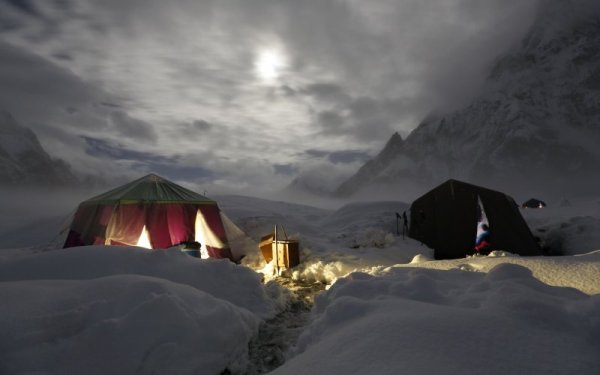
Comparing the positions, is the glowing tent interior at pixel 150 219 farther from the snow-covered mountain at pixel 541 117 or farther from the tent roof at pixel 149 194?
the snow-covered mountain at pixel 541 117

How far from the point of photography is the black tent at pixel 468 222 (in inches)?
432

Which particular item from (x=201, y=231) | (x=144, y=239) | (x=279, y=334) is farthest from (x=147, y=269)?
(x=201, y=231)

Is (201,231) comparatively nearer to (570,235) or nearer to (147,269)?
(147,269)

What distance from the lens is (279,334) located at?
5.19 metres

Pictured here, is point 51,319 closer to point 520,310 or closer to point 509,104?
point 520,310

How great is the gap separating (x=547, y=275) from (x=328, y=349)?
465 cm

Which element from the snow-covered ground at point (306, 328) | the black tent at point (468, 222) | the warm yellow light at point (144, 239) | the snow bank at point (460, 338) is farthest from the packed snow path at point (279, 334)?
the black tent at point (468, 222)

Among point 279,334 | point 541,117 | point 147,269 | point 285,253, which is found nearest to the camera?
point 279,334

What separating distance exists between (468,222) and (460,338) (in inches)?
401

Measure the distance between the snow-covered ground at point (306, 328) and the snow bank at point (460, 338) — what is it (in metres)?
0.01

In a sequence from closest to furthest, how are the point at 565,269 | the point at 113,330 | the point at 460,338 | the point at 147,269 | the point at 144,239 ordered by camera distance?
the point at 460,338 < the point at 113,330 < the point at 565,269 < the point at 147,269 < the point at 144,239

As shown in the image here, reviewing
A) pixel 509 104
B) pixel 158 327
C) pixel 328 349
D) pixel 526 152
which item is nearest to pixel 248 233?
pixel 158 327

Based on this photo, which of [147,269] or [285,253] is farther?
[285,253]

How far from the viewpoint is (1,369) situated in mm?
2596
